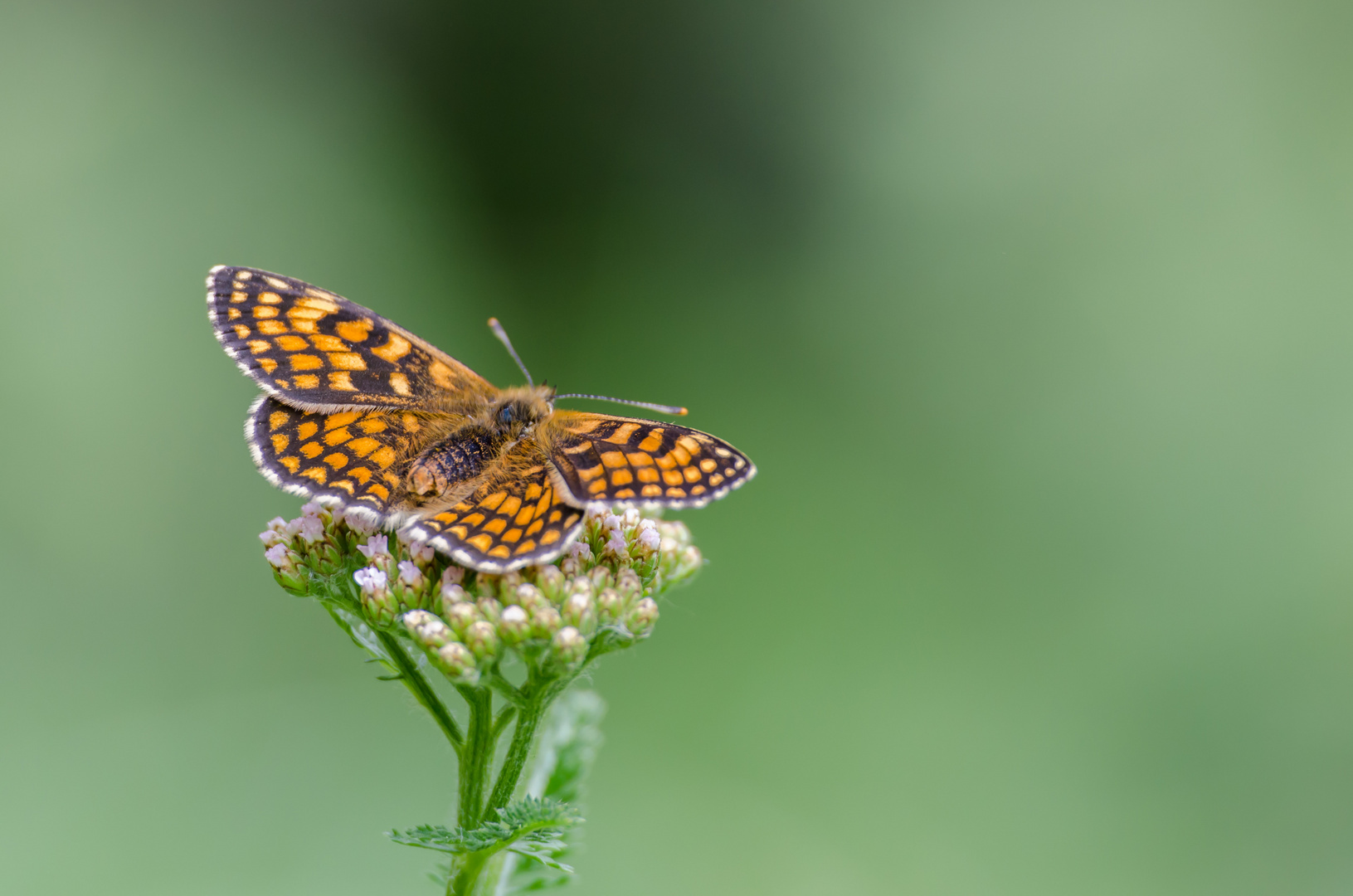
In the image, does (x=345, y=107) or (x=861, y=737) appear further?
(x=345, y=107)

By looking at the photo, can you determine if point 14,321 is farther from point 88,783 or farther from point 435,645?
point 435,645

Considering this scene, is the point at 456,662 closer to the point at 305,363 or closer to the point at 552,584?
the point at 552,584

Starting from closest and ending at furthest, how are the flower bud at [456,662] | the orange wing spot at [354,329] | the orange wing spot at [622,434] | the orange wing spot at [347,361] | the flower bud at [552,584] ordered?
the flower bud at [456,662] < the flower bud at [552,584] < the orange wing spot at [622,434] < the orange wing spot at [347,361] < the orange wing spot at [354,329]

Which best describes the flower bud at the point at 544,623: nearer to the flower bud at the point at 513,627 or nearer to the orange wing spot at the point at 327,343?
the flower bud at the point at 513,627

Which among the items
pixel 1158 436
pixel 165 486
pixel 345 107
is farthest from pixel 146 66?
pixel 1158 436

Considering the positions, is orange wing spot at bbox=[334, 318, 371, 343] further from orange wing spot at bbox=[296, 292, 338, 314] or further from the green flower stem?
the green flower stem

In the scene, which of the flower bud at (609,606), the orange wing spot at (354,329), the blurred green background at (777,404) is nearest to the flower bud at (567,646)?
the flower bud at (609,606)
